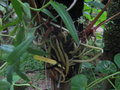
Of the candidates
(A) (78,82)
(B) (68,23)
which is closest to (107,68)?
(A) (78,82)

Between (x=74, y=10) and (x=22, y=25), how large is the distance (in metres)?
0.14

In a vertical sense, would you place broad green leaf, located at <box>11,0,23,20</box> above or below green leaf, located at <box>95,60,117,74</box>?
above

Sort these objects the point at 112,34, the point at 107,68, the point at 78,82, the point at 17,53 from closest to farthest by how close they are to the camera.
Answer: the point at 17,53, the point at 78,82, the point at 107,68, the point at 112,34

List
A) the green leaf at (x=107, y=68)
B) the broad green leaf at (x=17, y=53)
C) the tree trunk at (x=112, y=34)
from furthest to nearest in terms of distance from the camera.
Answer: the tree trunk at (x=112, y=34)
the green leaf at (x=107, y=68)
the broad green leaf at (x=17, y=53)

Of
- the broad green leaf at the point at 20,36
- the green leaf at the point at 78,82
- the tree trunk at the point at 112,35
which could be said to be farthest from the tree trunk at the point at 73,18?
the tree trunk at the point at 112,35

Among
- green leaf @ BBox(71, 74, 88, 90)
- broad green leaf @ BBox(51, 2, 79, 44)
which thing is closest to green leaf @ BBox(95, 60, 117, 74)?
green leaf @ BBox(71, 74, 88, 90)

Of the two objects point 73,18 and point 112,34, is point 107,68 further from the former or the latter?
point 112,34

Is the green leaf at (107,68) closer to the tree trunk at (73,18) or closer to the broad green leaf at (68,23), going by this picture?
the tree trunk at (73,18)

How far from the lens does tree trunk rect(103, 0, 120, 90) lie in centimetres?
81

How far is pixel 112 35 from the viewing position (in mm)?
825

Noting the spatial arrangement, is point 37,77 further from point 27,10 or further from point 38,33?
point 27,10

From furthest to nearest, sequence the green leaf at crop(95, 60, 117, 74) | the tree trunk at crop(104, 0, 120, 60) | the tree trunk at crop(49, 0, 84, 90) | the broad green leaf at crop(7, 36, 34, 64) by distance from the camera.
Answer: the tree trunk at crop(104, 0, 120, 60) → the green leaf at crop(95, 60, 117, 74) → the tree trunk at crop(49, 0, 84, 90) → the broad green leaf at crop(7, 36, 34, 64)

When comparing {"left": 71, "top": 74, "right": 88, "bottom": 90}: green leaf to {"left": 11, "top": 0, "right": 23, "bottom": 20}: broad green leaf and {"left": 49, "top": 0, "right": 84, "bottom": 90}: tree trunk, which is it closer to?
{"left": 49, "top": 0, "right": 84, "bottom": 90}: tree trunk

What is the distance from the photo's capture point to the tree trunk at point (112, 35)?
805 mm
